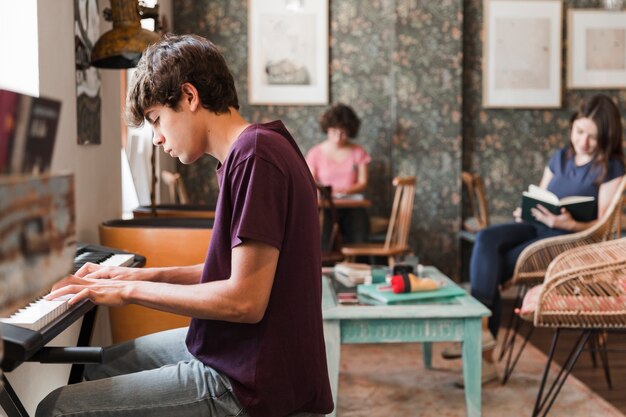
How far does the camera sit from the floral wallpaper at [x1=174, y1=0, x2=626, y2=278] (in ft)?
19.6

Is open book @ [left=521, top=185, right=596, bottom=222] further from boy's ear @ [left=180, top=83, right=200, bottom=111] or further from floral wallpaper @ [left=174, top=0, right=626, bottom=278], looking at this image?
boy's ear @ [left=180, top=83, right=200, bottom=111]

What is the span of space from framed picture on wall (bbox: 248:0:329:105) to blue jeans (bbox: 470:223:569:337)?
2.67 meters

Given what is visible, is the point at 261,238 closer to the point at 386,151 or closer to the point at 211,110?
the point at 211,110

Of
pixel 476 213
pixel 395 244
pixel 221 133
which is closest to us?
pixel 221 133

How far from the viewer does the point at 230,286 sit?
1.48m

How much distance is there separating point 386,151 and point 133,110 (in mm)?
4774

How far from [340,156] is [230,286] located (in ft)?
14.9

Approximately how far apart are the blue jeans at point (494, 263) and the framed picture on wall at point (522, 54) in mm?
2474

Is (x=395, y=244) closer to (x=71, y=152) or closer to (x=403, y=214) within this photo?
(x=403, y=214)

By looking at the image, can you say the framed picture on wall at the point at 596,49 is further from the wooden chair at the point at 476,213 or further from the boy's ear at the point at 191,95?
the boy's ear at the point at 191,95

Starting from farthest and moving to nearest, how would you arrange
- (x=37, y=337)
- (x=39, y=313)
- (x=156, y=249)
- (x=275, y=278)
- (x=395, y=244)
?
(x=395, y=244) < (x=156, y=249) < (x=275, y=278) < (x=39, y=313) < (x=37, y=337)

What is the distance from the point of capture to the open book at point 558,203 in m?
3.69

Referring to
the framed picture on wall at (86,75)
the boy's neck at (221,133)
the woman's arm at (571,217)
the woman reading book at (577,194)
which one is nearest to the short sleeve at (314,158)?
the woman reading book at (577,194)

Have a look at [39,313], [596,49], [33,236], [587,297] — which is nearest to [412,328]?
[587,297]
